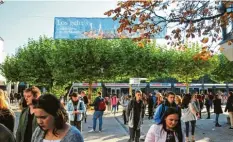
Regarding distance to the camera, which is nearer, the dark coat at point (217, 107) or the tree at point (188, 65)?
the dark coat at point (217, 107)

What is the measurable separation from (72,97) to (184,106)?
3.81 metres

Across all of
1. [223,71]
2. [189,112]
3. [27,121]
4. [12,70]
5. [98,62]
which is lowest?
[189,112]

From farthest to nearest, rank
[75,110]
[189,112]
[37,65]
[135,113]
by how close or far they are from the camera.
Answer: [37,65], [189,112], [75,110], [135,113]

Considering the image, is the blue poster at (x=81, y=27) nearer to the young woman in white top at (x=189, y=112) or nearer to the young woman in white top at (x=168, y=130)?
the young woman in white top at (x=189, y=112)

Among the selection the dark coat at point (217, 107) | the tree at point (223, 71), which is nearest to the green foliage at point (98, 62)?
the tree at point (223, 71)

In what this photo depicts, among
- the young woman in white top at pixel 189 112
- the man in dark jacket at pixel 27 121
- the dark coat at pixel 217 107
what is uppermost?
the man in dark jacket at pixel 27 121

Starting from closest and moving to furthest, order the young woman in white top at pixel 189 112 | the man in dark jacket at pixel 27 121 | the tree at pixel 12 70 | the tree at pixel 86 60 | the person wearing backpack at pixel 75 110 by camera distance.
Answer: the man in dark jacket at pixel 27 121 < the person wearing backpack at pixel 75 110 < the young woman in white top at pixel 189 112 < the tree at pixel 86 60 < the tree at pixel 12 70

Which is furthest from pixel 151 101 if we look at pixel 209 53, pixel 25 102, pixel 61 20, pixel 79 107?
pixel 25 102

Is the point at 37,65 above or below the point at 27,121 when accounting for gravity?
above

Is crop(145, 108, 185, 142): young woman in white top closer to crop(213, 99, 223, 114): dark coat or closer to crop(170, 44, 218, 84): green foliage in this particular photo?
crop(213, 99, 223, 114): dark coat

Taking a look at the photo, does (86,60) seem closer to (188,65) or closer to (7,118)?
(188,65)

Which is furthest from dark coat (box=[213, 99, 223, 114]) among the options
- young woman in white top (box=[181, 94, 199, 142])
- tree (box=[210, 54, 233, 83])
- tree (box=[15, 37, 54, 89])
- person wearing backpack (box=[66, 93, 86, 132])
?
tree (box=[210, 54, 233, 83])

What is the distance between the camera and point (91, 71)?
3334cm

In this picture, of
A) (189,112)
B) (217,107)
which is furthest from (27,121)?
(217,107)
